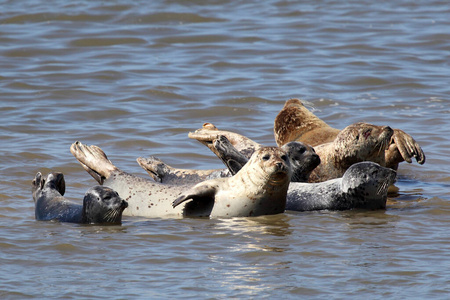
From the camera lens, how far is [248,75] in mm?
14625

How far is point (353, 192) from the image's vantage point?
7344mm

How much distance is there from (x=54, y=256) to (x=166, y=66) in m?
9.51

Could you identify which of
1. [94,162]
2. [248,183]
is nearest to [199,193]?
[248,183]

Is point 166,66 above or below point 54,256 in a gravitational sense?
above

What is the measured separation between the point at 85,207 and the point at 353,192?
2284 mm

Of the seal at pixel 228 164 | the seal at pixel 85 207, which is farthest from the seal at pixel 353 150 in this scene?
the seal at pixel 85 207

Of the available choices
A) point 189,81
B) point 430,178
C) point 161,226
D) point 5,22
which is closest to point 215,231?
point 161,226

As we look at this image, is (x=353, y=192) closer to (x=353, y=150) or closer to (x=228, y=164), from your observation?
(x=353, y=150)

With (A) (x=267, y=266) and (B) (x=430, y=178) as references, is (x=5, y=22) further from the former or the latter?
(A) (x=267, y=266)

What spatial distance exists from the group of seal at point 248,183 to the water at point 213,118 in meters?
0.18

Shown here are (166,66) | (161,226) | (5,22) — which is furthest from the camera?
(5,22)

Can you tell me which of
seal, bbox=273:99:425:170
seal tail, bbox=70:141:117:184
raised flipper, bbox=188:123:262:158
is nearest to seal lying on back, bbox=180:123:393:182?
raised flipper, bbox=188:123:262:158

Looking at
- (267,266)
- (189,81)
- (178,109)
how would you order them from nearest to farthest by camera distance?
(267,266) → (178,109) → (189,81)

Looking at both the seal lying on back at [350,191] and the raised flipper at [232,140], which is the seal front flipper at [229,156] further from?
the raised flipper at [232,140]
